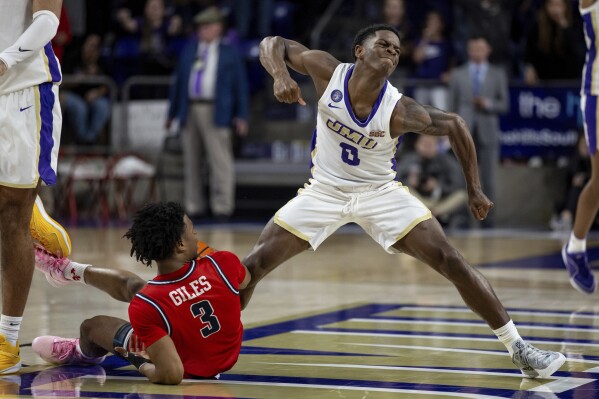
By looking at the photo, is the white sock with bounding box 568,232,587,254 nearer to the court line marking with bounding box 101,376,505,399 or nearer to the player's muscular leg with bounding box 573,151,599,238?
the player's muscular leg with bounding box 573,151,599,238

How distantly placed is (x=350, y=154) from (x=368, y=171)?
130 mm

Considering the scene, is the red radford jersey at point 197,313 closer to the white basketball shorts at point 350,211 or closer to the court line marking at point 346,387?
the court line marking at point 346,387

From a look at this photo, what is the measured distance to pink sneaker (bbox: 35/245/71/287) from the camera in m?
6.37

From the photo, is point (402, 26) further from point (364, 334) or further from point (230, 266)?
point (230, 266)

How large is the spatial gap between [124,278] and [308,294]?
291cm

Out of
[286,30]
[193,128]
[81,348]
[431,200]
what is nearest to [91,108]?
[193,128]

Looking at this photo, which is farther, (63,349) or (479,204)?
(63,349)

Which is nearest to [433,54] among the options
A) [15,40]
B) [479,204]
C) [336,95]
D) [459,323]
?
[459,323]

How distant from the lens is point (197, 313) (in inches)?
214

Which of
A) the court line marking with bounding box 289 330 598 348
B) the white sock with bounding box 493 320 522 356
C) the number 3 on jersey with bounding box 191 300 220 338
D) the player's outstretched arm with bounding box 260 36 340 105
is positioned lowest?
the court line marking with bounding box 289 330 598 348

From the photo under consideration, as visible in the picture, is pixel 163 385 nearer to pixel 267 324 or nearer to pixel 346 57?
pixel 267 324

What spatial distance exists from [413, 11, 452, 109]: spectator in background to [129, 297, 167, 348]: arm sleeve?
10.5 m

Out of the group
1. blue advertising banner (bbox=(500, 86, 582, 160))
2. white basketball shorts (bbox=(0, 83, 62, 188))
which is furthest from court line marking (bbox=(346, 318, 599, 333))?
blue advertising banner (bbox=(500, 86, 582, 160))

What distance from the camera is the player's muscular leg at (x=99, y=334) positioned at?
226 inches
